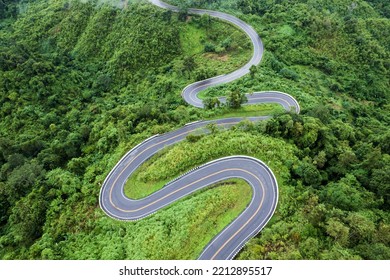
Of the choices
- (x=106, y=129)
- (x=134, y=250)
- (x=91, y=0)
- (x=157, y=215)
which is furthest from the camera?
(x=91, y=0)

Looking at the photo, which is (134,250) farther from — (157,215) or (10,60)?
(10,60)

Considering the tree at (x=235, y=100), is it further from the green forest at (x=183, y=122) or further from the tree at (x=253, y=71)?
the tree at (x=253, y=71)

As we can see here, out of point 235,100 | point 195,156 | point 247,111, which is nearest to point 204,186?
point 195,156

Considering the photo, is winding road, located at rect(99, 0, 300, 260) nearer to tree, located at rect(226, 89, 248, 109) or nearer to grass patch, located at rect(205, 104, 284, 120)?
grass patch, located at rect(205, 104, 284, 120)

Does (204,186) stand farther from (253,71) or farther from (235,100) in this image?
(253,71)

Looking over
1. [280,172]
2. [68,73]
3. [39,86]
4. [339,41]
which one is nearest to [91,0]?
[68,73]

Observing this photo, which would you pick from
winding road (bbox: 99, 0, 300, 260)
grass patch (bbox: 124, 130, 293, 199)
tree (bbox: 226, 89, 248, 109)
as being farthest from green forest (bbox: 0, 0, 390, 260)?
tree (bbox: 226, 89, 248, 109)

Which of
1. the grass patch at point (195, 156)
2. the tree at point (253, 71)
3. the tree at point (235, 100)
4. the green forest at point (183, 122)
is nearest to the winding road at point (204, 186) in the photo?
the grass patch at point (195, 156)
